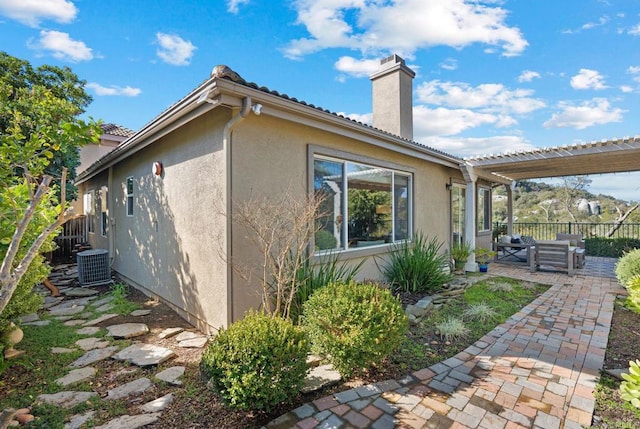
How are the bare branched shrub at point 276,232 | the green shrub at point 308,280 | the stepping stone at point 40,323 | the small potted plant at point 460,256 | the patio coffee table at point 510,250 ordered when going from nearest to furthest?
the bare branched shrub at point 276,232 → the green shrub at point 308,280 → the stepping stone at point 40,323 → the small potted plant at point 460,256 → the patio coffee table at point 510,250

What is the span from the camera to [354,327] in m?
3.38

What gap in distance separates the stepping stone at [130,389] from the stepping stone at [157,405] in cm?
35

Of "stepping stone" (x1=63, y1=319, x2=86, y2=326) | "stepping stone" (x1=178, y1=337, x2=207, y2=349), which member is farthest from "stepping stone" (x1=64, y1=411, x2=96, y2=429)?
"stepping stone" (x1=63, y1=319, x2=86, y2=326)

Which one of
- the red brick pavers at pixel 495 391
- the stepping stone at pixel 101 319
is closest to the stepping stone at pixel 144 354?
the stepping stone at pixel 101 319

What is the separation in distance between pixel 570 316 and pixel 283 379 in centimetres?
594

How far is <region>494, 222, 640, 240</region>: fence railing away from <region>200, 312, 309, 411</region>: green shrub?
16.2 meters

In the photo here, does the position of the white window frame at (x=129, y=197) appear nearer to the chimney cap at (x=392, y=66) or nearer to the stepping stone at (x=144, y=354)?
the stepping stone at (x=144, y=354)

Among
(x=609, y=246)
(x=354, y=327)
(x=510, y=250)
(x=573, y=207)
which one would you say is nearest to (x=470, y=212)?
(x=510, y=250)

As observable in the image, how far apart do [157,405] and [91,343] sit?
246 cm

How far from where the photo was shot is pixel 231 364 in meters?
2.77

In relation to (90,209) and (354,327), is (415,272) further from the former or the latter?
(90,209)

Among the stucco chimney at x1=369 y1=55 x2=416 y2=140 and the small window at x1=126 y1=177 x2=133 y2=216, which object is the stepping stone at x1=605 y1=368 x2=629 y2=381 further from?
the small window at x1=126 y1=177 x2=133 y2=216

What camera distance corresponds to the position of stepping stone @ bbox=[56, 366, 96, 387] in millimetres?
3592

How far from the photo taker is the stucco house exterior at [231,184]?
4.55m
